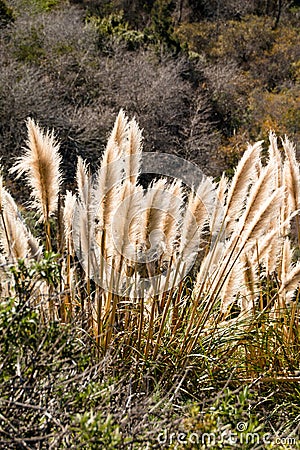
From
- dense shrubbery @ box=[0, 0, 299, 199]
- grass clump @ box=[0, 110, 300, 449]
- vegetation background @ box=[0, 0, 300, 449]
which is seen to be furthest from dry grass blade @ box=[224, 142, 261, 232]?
dense shrubbery @ box=[0, 0, 299, 199]

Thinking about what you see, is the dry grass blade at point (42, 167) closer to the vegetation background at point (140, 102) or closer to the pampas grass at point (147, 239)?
the pampas grass at point (147, 239)

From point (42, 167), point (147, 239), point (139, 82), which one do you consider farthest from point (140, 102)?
point (147, 239)

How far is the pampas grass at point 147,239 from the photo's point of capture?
2.46 metres

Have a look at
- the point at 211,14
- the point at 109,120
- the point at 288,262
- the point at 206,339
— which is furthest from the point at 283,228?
the point at 211,14

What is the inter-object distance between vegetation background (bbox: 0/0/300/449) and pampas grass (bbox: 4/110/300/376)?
155 mm

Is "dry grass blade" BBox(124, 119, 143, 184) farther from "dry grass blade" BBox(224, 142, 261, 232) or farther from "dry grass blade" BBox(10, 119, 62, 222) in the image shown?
"dry grass blade" BBox(224, 142, 261, 232)

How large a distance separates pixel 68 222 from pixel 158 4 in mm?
22426

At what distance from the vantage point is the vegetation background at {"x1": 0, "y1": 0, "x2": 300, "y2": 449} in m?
1.69

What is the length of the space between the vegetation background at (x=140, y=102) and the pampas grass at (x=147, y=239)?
0.51ft

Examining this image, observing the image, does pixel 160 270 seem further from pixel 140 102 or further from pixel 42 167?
pixel 140 102

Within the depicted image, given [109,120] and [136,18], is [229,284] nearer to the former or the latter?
[109,120]

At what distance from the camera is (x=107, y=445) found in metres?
1.44

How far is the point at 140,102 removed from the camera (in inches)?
598

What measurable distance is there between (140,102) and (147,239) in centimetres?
1319
